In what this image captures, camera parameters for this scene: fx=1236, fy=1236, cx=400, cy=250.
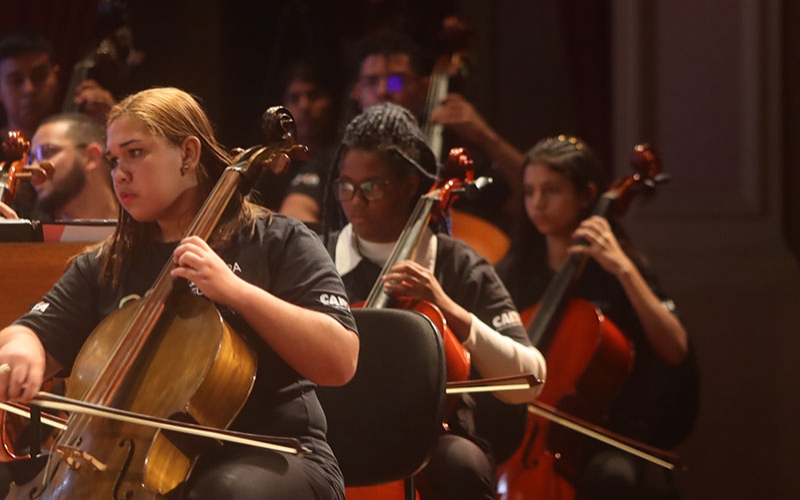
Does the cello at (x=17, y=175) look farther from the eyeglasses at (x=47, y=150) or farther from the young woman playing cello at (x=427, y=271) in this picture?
the young woman playing cello at (x=427, y=271)

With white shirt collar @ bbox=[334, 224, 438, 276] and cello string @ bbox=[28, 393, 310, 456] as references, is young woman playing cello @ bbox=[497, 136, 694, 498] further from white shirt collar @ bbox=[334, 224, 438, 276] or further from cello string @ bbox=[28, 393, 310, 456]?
cello string @ bbox=[28, 393, 310, 456]

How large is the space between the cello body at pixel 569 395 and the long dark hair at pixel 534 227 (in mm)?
207

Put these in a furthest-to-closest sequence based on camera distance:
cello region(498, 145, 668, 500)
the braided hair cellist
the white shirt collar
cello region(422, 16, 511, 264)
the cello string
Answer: cello region(422, 16, 511, 264) < cello region(498, 145, 668, 500) < the white shirt collar < the braided hair cellist < the cello string

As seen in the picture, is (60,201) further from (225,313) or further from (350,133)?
(225,313)

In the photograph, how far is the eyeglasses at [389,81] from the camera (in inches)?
131

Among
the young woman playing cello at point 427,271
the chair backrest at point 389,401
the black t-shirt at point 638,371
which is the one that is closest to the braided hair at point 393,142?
the young woman playing cello at point 427,271

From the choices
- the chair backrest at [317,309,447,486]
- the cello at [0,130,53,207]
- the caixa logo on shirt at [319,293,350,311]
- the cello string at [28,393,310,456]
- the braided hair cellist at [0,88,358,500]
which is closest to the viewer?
the cello string at [28,393,310,456]

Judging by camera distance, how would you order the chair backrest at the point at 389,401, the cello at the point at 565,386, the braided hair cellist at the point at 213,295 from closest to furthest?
A: 1. the braided hair cellist at the point at 213,295
2. the chair backrest at the point at 389,401
3. the cello at the point at 565,386

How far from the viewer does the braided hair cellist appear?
65.4 inches

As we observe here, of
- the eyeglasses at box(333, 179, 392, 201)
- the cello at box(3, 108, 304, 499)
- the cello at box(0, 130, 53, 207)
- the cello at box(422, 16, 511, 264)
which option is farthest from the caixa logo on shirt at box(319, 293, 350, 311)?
the cello at box(422, 16, 511, 264)

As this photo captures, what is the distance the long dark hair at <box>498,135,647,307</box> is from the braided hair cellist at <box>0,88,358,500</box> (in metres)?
1.29

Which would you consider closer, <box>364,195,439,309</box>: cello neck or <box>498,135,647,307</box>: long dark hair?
<box>364,195,439,309</box>: cello neck

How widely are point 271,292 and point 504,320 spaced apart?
0.73 m

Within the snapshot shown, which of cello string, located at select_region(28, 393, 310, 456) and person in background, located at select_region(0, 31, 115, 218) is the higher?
person in background, located at select_region(0, 31, 115, 218)
